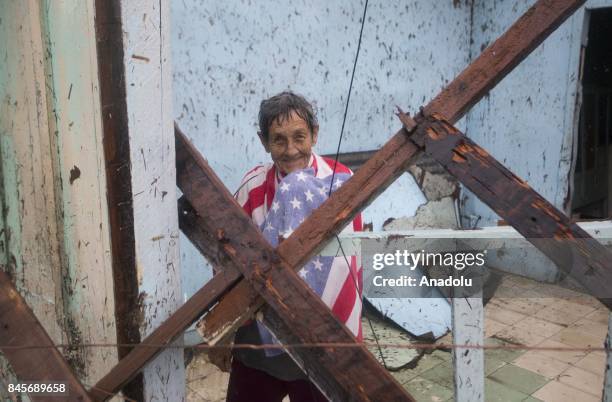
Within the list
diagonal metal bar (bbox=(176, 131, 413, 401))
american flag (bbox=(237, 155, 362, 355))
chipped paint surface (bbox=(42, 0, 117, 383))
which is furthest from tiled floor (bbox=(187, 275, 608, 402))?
diagonal metal bar (bbox=(176, 131, 413, 401))

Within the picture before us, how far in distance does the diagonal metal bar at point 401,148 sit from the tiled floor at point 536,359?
7.23 ft

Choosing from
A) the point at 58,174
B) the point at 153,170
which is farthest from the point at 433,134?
the point at 58,174

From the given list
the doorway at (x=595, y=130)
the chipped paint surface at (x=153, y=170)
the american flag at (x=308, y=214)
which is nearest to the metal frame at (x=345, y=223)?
the chipped paint surface at (x=153, y=170)

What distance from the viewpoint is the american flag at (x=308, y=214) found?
137 centimetres

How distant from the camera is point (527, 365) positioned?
295cm

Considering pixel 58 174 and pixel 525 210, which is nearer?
pixel 525 210

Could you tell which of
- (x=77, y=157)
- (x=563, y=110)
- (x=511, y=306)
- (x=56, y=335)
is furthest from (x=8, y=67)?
(x=563, y=110)

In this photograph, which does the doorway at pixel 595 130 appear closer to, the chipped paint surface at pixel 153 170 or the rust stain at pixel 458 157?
the rust stain at pixel 458 157

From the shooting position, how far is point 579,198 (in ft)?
17.9

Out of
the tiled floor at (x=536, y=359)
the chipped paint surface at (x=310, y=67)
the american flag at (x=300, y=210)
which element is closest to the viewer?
the american flag at (x=300, y=210)

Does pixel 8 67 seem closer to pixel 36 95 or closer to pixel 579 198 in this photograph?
pixel 36 95

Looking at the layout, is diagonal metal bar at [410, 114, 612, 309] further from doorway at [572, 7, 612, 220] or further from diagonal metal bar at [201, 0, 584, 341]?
doorway at [572, 7, 612, 220]

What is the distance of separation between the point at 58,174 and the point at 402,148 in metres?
0.84

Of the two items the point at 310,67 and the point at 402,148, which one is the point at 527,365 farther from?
the point at 402,148
